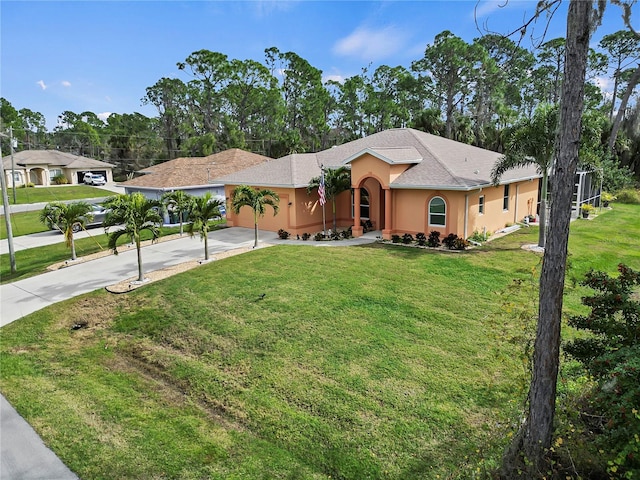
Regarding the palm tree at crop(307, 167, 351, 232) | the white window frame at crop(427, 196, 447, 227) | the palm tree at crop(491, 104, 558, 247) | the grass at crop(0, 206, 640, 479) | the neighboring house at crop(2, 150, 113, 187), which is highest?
the neighboring house at crop(2, 150, 113, 187)

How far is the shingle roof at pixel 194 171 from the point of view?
29.0 metres

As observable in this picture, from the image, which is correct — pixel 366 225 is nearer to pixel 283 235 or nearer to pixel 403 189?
pixel 403 189

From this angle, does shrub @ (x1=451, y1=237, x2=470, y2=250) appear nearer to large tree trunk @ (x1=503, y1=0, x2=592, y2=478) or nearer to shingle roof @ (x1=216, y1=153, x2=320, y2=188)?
shingle roof @ (x1=216, y1=153, x2=320, y2=188)

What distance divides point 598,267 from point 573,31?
41.8 feet

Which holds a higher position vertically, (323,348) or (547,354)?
(547,354)

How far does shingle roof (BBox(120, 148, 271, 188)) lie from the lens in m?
29.0

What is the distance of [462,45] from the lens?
45.4 meters

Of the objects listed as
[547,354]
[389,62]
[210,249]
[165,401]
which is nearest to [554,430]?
[547,354]

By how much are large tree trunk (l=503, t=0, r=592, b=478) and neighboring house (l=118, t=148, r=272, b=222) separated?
22.6 m

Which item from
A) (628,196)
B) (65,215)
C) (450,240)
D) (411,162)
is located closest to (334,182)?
(411,162)

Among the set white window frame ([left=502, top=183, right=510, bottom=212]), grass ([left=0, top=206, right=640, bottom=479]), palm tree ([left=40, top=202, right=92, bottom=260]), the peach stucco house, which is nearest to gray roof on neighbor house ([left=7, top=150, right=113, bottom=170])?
the peach stucco house

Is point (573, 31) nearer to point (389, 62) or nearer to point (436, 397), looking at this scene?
point (436, 397)

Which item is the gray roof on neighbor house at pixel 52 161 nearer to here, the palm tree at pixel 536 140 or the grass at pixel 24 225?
the grass at pixel 24 225

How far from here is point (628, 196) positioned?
3350 cm
